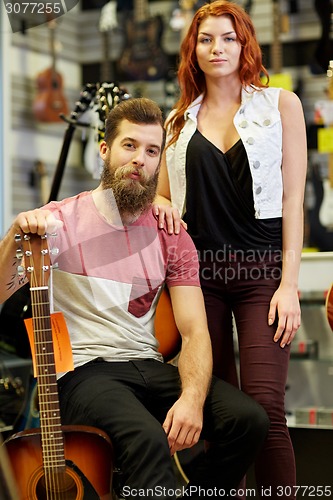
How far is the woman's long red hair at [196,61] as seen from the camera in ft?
8.32

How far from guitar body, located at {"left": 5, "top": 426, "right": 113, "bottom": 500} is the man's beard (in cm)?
66

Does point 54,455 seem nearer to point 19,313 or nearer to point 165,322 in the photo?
point 165,322

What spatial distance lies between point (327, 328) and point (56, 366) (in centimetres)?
184

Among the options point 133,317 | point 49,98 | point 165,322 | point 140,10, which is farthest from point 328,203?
point 133,317

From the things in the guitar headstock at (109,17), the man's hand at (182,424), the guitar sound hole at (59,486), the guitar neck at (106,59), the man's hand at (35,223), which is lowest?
the guitar sound hole at (59,486)

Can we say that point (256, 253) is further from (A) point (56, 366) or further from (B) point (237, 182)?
(A) point (56, 366)

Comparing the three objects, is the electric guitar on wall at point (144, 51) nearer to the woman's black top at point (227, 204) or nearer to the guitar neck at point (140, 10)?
the guitar neck at point (140, 10)

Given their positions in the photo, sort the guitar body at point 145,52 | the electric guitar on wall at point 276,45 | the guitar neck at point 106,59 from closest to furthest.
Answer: the electric guitar on wall at point 276,45 < the guitar body at point 145,52 < the guitar neck at point 106,59

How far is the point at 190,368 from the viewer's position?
2.21 metres

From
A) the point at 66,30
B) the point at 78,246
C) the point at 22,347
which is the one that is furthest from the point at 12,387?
the point at 66,30

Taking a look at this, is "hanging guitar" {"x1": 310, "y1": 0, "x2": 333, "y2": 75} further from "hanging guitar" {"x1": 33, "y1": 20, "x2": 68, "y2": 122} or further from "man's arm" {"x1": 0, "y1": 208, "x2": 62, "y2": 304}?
"man's arm" {"x1": 0, "y1": 208, "x2": 62, "y2": 304}

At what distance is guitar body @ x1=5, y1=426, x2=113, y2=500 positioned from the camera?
1.98 meters

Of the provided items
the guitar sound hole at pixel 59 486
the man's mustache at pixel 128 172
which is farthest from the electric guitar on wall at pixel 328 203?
the guitar sound hole at pixel 59 486

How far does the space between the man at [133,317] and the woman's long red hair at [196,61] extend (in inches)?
14.6
